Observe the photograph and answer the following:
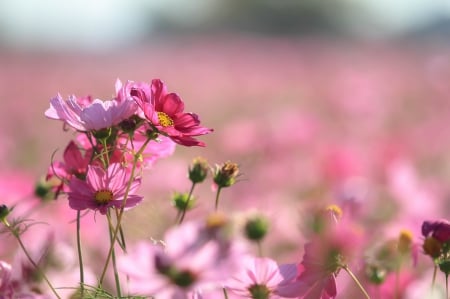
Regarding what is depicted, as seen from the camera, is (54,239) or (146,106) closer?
(146,106)

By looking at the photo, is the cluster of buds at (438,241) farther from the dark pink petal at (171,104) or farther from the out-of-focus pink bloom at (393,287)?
the dark pink petal at (171,104)

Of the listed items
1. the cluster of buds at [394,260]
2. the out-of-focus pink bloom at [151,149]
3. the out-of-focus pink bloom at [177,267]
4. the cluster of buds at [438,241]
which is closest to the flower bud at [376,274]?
the cluster of buds at [394,260]

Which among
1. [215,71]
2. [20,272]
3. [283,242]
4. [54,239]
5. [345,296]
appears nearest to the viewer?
[20,272]

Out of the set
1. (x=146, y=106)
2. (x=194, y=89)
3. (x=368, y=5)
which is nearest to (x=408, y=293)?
(x=146, y=106)

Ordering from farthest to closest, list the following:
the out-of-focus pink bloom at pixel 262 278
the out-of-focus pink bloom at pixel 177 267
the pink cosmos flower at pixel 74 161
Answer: the pink cosmos flower at pixel 74 161
the out-of-focus pink bloom at pixel 262 278
the out-of-focus pink bloom at pixel 177 267

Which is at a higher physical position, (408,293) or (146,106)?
(146,106)

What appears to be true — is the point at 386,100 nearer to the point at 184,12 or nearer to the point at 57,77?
the point at 57,77
